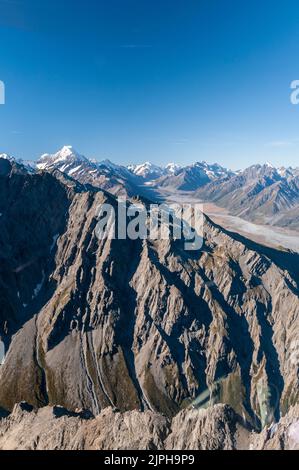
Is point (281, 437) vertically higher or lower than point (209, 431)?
A: higher

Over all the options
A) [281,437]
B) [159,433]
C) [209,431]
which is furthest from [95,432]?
[281,437]

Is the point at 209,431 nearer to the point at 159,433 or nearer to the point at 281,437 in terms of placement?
the point at 159,433

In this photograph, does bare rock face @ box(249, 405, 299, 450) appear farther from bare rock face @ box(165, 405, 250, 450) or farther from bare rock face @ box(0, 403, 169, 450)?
bare rock face @ box(0, 403, 169, 450)

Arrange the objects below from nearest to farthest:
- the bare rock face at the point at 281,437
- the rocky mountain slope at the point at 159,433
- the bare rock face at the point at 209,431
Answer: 1. the bare rock face at the point at 281,437
2. the rocky mountain slope at the point at 159,433
3. the bare rock face at the point at 209,431

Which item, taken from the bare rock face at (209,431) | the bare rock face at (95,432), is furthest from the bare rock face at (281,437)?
the bare rock face at (95,432)

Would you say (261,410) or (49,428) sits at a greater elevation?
(49,428)

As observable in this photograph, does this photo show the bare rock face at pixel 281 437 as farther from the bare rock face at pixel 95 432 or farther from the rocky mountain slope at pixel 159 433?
the bare rock face at pixel 95 432
